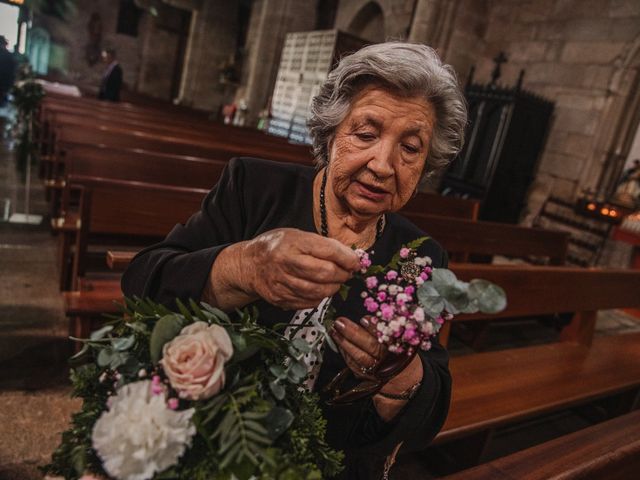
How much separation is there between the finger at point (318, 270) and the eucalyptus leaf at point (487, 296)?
0.22 metres

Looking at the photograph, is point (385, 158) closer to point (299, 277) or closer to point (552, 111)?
point (299, 277)

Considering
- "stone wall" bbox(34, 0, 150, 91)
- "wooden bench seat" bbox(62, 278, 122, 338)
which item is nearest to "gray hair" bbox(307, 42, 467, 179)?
"wooden bench seat" bbox(62, 278, 122, 338)

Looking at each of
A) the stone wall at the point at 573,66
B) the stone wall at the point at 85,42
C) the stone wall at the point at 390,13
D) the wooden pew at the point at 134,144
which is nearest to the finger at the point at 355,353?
the wooden pew at the point at 134,144

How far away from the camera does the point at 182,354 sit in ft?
1.90

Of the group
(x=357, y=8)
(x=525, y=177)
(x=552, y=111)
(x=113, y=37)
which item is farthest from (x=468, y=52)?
(x=113, y=37)

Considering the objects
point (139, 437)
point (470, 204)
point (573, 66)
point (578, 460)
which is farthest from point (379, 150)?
point (573, 66)

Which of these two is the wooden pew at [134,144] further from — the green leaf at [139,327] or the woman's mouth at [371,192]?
the green leaf at [139,327]

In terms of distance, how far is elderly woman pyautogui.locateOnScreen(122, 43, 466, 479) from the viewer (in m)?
1.02

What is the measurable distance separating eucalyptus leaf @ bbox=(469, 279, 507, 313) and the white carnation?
382 millimetres

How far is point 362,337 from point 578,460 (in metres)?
0.99

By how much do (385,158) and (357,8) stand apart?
1104 cm

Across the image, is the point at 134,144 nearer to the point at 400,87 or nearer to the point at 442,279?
the point at 400,87

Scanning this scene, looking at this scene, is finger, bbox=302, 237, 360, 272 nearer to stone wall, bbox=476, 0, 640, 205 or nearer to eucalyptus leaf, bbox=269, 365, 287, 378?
eucalyptus leaf, bbox=269, 365, 287, 378

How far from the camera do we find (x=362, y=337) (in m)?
0.75
